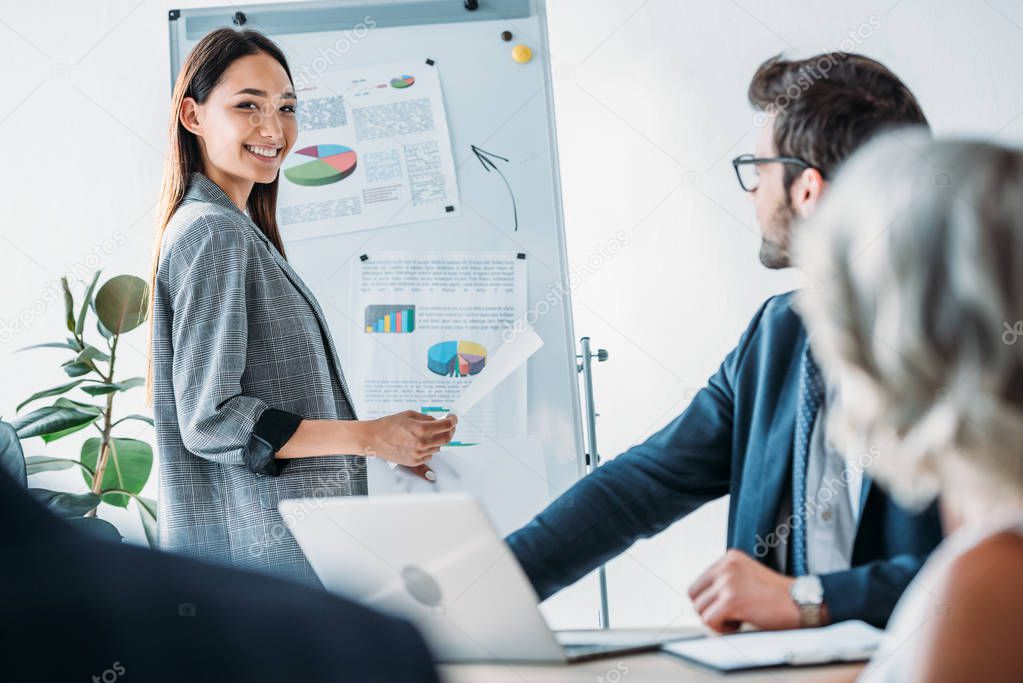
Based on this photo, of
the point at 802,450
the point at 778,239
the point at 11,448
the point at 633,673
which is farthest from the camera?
the point at 11,448

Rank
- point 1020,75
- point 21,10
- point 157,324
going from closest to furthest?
point 157,324, point 1020,75, point 21,10

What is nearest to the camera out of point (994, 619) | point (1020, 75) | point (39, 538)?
point (39, 538)

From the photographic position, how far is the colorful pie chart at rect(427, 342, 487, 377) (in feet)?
7.96

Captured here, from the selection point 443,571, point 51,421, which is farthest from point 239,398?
point 51,421

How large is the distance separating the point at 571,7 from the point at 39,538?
9.58 ft

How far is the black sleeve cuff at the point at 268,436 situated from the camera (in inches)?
59.9

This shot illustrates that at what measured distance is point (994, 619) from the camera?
0.62 m

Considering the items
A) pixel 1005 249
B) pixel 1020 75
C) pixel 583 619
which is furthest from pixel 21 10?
pixel 1005 249

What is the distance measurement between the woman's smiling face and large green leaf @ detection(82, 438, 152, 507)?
992 millimetres

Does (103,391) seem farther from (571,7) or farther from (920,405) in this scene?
(920,405)

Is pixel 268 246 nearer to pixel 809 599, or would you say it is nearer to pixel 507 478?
pixel 507 478

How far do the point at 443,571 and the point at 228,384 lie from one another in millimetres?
741

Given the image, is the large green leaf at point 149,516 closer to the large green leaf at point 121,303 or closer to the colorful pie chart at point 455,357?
the large green leaf at point 121,303

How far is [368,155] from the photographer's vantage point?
2.55 m
